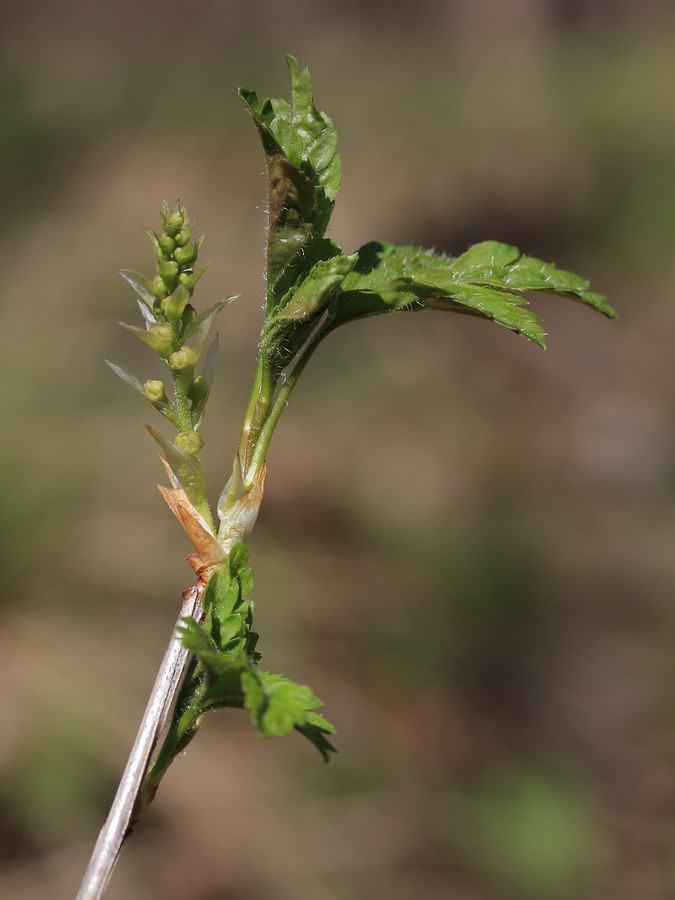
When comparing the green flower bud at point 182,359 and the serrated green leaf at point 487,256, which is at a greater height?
the serrated green leaf at point 487,256

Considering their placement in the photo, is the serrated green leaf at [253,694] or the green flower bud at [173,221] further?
the green flower bud at [173,221]

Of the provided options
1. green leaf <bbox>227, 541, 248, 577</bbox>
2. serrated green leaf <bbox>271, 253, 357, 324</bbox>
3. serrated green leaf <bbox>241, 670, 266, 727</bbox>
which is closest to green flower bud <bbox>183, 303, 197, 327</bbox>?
serrated green leaf <bbox>271, 253, 357, 324</bbox>

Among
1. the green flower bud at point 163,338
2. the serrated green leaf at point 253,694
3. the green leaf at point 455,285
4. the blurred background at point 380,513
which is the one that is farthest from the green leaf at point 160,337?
the blurred background at point 380,513

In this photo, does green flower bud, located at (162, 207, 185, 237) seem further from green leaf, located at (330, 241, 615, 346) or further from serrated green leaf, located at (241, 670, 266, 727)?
serrated green leaf, located at (241, 670, 266, 727)

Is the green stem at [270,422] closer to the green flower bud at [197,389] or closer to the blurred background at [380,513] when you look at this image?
the green flower bud at [197,389]

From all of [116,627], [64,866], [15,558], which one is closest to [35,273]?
[15,558]

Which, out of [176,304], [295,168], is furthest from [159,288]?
[295,168]

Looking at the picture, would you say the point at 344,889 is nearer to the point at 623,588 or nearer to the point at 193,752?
the point at 193,752
